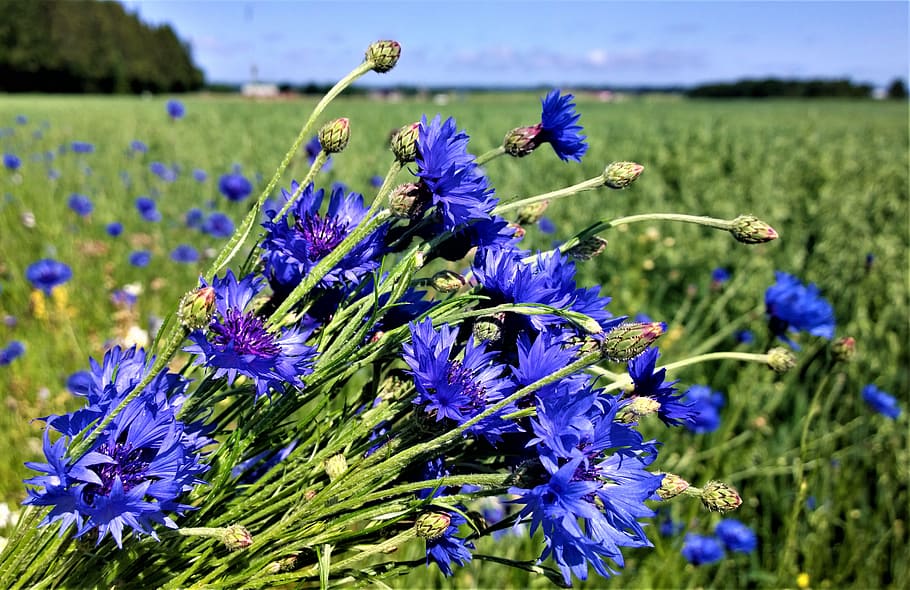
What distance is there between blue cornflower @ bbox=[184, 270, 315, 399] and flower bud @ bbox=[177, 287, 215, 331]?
40mm

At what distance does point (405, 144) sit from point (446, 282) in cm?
14

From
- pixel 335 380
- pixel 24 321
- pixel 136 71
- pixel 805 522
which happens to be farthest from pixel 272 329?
pixel 136 71

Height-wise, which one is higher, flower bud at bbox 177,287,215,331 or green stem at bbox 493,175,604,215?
green stem at bbox 493,175,604,215

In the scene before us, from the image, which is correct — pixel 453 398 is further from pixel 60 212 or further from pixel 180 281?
pixel 60 212

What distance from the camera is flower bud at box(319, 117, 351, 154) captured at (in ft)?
2.06

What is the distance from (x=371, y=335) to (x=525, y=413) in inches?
7.8

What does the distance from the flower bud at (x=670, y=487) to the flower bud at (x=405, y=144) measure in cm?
38

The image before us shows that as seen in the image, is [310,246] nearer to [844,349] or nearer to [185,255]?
[844,349]

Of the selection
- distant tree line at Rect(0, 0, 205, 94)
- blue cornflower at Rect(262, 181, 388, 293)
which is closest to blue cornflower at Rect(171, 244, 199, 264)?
blue cornflower at Rect(262, 181, 388, 293)

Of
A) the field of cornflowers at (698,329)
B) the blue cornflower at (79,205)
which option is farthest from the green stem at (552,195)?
the blue cornflower at (79,205)

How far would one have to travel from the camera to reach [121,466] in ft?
1.67

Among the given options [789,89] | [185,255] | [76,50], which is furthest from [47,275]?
[789,89]

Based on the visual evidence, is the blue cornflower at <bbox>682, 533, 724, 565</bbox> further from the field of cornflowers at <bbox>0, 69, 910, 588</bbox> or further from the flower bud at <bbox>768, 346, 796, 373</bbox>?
the flower bud at <bbox>768, 346, 796, 373</bbox>

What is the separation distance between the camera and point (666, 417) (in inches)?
23.3
